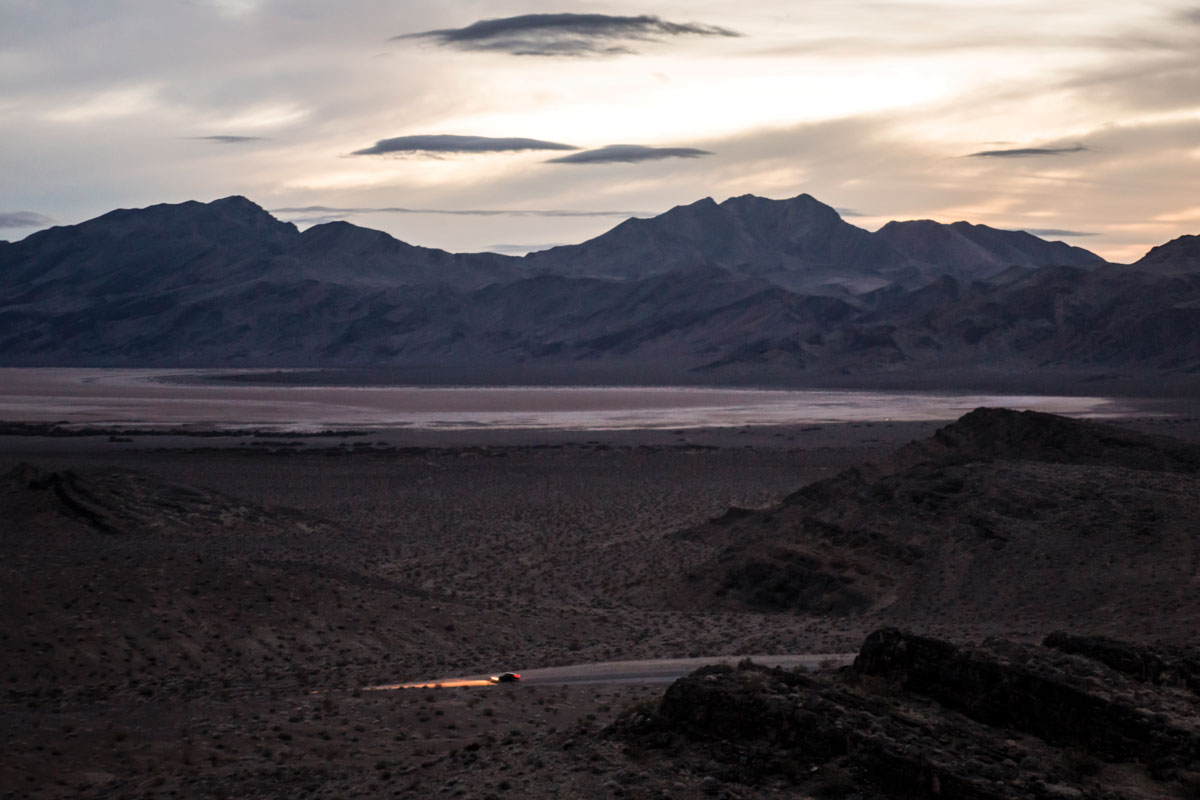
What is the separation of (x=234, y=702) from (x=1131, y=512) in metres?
16.2

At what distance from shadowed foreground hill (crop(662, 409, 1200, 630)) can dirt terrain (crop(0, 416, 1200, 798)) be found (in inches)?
12.5

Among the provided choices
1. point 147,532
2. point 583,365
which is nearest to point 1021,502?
point 147,532

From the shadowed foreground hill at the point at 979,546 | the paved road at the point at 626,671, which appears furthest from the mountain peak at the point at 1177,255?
the paved road at the point at 626,671

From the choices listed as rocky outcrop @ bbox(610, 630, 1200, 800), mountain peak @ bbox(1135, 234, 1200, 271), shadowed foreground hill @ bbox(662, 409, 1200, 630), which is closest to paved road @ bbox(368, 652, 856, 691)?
rocky outcrop @ bbox(610, 630, 1200, 800)

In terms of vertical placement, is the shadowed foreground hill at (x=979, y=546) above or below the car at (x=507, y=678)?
above

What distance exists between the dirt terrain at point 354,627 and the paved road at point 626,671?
0.59m

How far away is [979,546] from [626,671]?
934cm

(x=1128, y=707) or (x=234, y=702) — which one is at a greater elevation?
(x=1128, y=707)

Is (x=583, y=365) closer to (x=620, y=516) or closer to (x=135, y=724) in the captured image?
(x=620, y=516)

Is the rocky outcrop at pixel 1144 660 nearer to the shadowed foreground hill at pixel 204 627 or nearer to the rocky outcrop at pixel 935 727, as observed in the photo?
the rocky outcrop at pixel 935 727

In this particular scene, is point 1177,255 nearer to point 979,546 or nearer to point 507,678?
point 979,546

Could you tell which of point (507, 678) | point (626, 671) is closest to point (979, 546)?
point (626, 671)

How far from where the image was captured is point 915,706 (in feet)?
31.5

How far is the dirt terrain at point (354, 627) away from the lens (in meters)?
10.3
